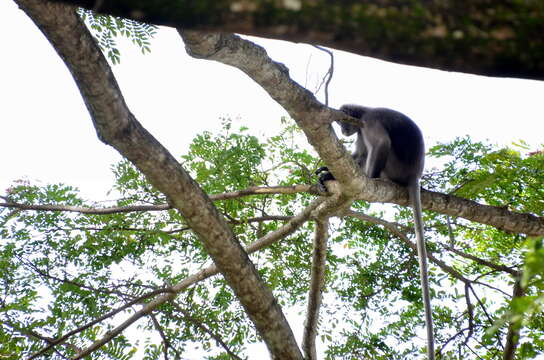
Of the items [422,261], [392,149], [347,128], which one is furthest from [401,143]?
[422,261]

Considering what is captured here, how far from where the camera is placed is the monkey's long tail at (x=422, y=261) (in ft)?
10.8

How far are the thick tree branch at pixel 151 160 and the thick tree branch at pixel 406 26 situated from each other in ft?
5.42

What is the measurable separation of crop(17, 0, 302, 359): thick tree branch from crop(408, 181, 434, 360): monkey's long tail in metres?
0.81

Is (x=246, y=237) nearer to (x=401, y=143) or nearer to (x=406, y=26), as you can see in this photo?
(x=401, y=143)

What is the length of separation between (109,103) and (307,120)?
120cm

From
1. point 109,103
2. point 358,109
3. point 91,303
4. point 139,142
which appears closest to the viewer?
point 109,103

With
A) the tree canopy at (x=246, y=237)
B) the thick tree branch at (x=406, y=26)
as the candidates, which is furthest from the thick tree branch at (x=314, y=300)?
the thick tree branch at (x=406, y=26)

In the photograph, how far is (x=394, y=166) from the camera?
4.77 metres

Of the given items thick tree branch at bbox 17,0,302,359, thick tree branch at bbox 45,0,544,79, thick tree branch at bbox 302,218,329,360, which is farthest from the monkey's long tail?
thick tree branch at bbox 45,0,544,79

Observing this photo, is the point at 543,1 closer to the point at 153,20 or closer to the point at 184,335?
the point at 153,20

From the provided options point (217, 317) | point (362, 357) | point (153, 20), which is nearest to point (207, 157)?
point (217, 317)

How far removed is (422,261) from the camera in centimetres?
378

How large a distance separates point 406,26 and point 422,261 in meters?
3.24

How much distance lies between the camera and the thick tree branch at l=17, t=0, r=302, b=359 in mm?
2248
